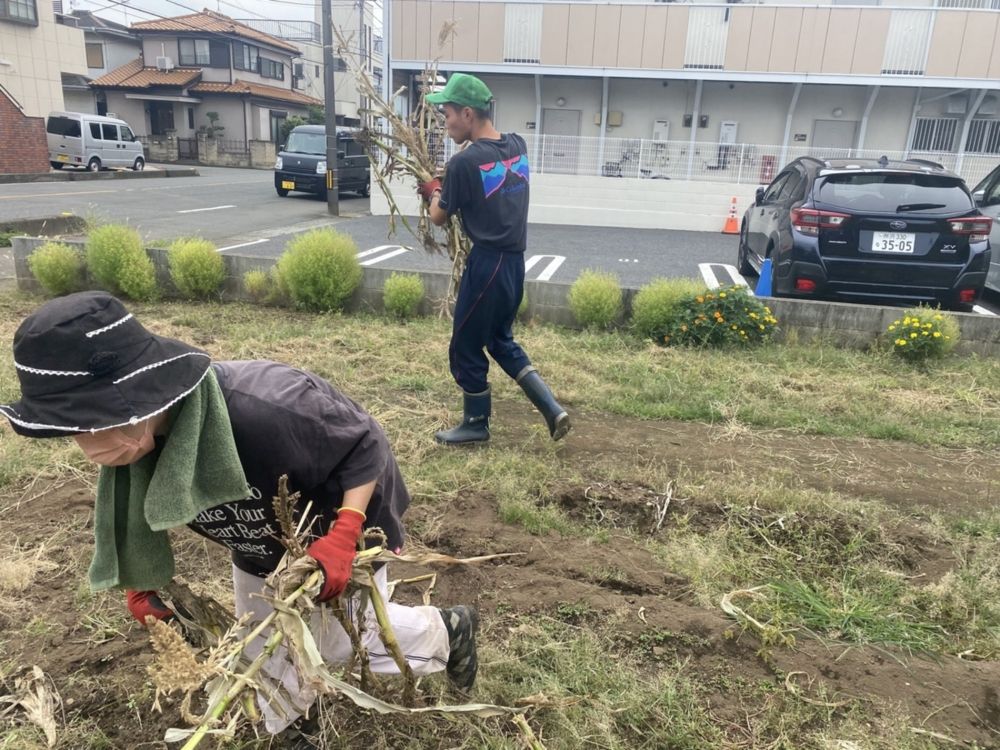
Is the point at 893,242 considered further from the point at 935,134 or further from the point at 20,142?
the point at 20,142

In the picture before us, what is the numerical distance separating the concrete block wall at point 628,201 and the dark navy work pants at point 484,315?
10.8 metres

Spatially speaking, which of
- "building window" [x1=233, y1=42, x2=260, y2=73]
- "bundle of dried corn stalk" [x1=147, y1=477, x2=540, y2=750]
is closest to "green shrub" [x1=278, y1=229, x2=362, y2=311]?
"bundle of dried corn stalk" [x1=147, y1=477, x2=540, y2=750]

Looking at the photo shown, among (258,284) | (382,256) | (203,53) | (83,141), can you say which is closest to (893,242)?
(258,284)

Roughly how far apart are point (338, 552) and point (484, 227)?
232 cm

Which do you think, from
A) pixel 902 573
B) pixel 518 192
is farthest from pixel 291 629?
pixel 518 192

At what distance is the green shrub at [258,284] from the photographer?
653cm

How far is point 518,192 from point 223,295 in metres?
4.15

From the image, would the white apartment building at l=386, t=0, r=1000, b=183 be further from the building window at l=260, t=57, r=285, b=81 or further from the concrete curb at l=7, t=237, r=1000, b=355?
the building window at l=260, t=57, r=285, b=81

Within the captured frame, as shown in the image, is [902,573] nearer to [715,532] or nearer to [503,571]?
[715,532]

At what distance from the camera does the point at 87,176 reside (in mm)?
21406

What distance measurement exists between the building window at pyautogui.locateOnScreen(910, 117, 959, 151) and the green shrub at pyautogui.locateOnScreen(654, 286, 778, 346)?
12.6 m

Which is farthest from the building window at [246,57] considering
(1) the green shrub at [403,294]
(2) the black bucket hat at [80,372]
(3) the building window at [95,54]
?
(2) the black bucket hat at [80,372]

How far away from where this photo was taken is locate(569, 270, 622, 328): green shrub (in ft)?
19.2

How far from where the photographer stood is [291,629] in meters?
1.33
